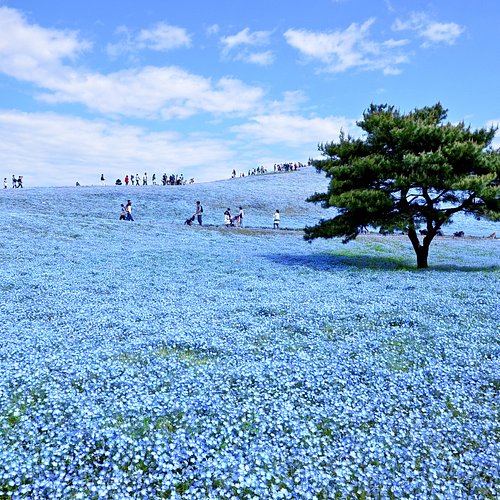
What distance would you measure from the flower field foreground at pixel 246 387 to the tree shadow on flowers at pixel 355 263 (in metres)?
4.62

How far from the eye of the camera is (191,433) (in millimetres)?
5672

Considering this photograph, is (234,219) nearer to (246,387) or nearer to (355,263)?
(355,263)

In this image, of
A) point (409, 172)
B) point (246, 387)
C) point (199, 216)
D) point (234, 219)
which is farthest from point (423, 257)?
point (234, 219)

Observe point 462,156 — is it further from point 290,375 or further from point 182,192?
point 182,192

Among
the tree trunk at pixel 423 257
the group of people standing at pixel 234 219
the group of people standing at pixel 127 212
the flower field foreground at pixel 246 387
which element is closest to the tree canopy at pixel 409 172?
the tree trunk at pixel 423 257

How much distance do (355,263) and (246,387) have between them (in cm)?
1798

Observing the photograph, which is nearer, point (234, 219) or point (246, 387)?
point (246, 387)

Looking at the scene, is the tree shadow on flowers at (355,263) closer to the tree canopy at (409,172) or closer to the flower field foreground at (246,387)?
the tree canopy at (409,172)

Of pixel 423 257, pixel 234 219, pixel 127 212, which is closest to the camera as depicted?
pixel 423 257

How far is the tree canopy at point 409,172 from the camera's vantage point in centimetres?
1994

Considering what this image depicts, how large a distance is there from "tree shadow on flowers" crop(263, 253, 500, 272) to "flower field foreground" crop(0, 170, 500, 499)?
4.62 meters

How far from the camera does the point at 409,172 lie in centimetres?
2064

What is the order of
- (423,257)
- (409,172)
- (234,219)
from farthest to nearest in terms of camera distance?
(234,219)
(423,257)
(409,172)

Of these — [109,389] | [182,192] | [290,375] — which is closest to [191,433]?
[109,389]
